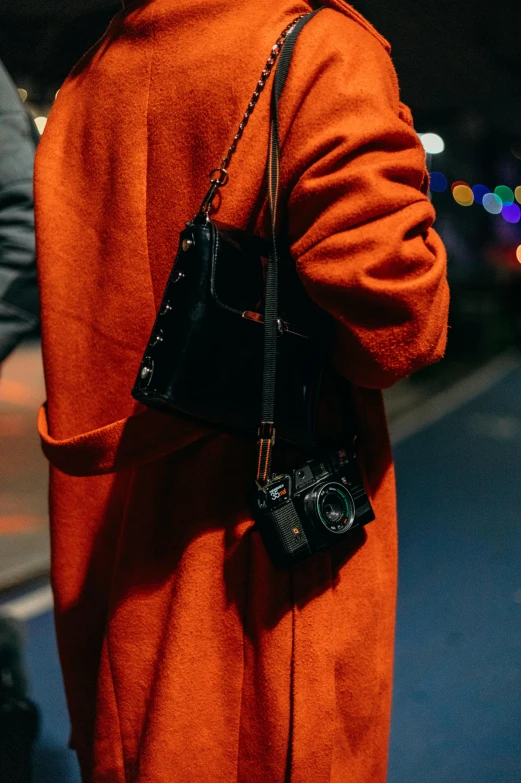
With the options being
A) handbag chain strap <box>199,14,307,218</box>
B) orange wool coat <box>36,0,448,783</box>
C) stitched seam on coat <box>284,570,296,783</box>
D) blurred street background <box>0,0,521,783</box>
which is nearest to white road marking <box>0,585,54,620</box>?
blurred street background <box>0,0,521,783</box>

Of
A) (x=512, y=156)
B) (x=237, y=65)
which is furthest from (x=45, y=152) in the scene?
(x=512, y=156)

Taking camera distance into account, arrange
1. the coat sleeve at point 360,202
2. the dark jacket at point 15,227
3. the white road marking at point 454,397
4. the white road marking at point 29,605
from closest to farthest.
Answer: the coat sleeve at point 360,202 < the dark jacket at point 15,227 < the white road marking at point 29,605 < the white road marking at point 454,397

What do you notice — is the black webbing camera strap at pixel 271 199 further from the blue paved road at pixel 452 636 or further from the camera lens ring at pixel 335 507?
the blue paved road at pixel 452 636

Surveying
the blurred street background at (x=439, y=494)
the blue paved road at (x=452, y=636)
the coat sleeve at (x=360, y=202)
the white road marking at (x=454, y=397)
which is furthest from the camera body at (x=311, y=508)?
the white road marking at (x=454, y=397)

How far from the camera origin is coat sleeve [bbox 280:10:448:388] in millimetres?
843

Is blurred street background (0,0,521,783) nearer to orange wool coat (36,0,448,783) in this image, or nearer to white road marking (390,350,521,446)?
white road marking (390,350,521,446)

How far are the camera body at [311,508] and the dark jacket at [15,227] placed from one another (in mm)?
572

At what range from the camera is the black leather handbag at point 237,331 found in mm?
887

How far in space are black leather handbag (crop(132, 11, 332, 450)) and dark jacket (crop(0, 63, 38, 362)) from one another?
1.45ft

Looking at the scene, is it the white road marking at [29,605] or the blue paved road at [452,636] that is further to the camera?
the white road marking at [29,605]

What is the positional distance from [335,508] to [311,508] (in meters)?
0.04

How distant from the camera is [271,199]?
902 mm

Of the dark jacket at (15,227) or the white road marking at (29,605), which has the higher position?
the dark jacket at (15,227)

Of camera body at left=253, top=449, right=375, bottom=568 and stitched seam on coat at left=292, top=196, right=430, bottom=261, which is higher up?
stitched seam on coat at left=292, top=196, right=430, bottom=261
